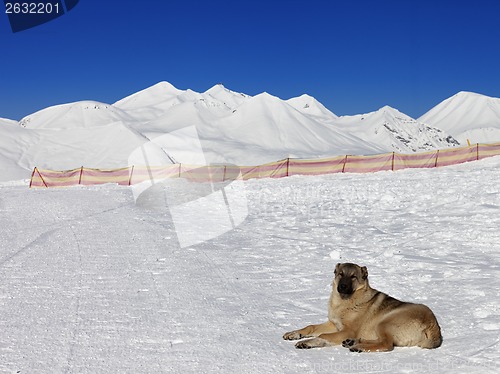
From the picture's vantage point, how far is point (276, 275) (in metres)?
8.38

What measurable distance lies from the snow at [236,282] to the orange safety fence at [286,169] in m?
12.6

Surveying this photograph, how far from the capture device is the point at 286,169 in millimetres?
29750

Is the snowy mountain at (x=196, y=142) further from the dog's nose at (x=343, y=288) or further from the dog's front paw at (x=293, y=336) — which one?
the dog's nose at (x=343, y=288)

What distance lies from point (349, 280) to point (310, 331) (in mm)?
681

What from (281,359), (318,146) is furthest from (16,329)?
(318,146)

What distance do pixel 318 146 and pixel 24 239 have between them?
161 meters

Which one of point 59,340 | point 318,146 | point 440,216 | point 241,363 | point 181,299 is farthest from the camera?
point 318,146

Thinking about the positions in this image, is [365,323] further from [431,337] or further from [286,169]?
[286,169]

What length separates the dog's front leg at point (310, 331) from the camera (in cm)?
524

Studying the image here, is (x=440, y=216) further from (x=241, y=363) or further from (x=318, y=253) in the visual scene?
(x=241, y=363)

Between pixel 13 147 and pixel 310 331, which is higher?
pixel 13 147

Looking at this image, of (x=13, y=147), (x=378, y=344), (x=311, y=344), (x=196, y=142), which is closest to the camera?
(x=378, y=344)

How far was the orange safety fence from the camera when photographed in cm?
2873

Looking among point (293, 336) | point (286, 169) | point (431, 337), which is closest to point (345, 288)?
point (293, 336)
